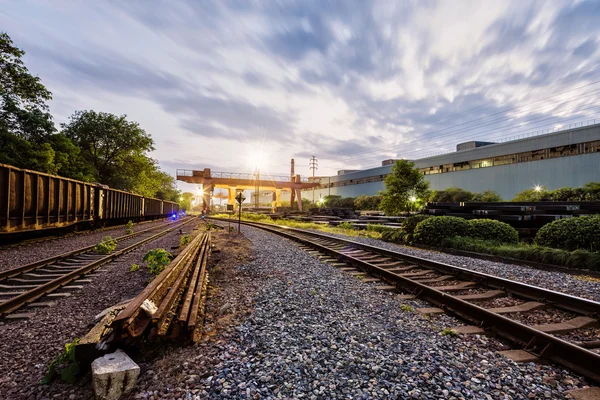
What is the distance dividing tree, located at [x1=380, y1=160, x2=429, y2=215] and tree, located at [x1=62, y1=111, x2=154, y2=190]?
31655mm

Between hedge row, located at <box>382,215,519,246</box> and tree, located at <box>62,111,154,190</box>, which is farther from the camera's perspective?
tree, located at <box>62,111,154,190</box>

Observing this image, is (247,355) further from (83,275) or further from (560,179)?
(560,179)

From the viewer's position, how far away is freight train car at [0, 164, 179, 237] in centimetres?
973

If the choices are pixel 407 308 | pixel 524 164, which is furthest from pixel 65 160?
pixel 524 164

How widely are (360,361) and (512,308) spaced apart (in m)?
3.02

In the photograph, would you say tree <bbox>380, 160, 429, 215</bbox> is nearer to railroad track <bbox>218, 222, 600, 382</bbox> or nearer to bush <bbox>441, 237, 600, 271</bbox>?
bush <bbox>441, 237, 600, 271</bbox>

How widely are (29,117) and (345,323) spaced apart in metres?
31.3

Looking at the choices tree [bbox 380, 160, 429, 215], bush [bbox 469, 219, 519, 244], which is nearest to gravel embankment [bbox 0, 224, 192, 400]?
bush [bbox 469, 219, 519, 244]

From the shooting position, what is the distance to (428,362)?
3.03 m

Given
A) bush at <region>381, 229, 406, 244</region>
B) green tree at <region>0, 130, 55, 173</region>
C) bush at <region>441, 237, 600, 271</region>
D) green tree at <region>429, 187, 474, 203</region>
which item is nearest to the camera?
bush at <region>441, 237, 600, 271</region>

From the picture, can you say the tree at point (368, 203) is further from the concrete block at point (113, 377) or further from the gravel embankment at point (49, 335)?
the concrete block at point (113, 377)

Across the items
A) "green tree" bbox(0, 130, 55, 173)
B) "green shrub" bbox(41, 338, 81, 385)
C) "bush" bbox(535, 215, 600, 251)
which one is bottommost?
"green shrub" bbox(41, 338, 81, 385)

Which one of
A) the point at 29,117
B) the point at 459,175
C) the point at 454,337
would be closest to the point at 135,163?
the point at 29,117

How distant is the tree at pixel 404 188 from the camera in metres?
30.1
